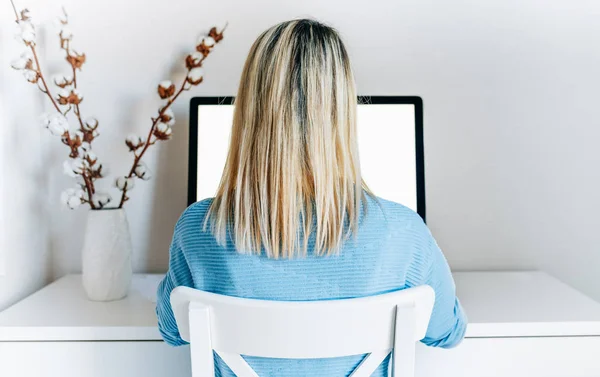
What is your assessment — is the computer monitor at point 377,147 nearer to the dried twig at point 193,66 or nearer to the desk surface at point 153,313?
the dried twig at point 193,66

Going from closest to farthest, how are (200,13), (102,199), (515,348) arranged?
(515,348) → (102,199) → (200,13)

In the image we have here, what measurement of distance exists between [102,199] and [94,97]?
12.6 inches

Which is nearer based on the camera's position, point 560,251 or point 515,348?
point 515,348

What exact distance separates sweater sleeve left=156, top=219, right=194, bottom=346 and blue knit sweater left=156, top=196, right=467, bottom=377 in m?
0.03

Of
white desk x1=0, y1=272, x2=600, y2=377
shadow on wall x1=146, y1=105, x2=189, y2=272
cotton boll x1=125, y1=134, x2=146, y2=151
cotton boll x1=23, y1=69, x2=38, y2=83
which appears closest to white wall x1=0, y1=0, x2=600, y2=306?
shadow on wall x1=146, y1=105, x2=189, y2=272

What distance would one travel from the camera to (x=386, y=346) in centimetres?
81

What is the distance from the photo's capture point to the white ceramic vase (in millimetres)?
1316

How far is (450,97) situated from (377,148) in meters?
0.29

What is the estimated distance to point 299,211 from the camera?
85 centimetres

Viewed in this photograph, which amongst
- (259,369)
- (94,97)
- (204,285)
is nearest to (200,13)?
(94,97)

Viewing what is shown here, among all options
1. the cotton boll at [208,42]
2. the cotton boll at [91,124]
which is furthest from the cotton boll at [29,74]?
the cotton boll at [208,42]

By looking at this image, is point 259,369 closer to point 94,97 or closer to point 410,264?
point 410,264

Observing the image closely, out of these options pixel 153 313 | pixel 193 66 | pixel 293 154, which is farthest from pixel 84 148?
pixel 293 154

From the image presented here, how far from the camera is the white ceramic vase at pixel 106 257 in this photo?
132 centimetres
